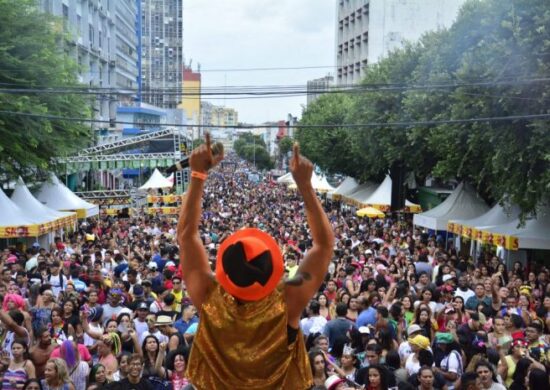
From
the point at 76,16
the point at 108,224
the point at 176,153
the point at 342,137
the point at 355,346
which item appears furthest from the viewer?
the point at 76,16

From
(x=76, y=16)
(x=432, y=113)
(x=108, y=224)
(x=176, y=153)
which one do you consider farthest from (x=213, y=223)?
(x=76, y=16)

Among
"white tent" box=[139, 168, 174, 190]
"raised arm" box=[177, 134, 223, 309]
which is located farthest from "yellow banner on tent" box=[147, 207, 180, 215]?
"raised arm" box=[177, 134, 223, 309]

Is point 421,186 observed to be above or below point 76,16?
below

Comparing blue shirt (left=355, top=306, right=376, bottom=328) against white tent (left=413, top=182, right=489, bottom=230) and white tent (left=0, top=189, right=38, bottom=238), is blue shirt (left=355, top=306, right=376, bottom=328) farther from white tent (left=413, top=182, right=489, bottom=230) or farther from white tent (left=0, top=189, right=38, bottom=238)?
white tent (left=413, top=182, right=489, bottom=230)

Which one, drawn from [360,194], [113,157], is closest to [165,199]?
[113,157]

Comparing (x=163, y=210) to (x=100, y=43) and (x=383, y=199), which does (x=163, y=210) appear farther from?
(x=100, y=43)

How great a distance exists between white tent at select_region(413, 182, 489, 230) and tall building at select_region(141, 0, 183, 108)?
141277mm

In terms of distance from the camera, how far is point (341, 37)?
7269 cm

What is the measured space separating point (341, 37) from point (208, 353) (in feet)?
234

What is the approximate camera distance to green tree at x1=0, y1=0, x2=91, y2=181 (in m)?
21.7

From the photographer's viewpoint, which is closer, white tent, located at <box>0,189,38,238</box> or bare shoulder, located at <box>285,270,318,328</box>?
bare shoulder, located at <box>285,270,318,328</box>

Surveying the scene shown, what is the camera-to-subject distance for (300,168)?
10.5ft

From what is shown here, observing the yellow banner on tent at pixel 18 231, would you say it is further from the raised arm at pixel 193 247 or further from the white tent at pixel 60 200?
the raised arm at pixel 193 247

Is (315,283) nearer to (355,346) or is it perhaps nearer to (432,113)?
(355,346)
